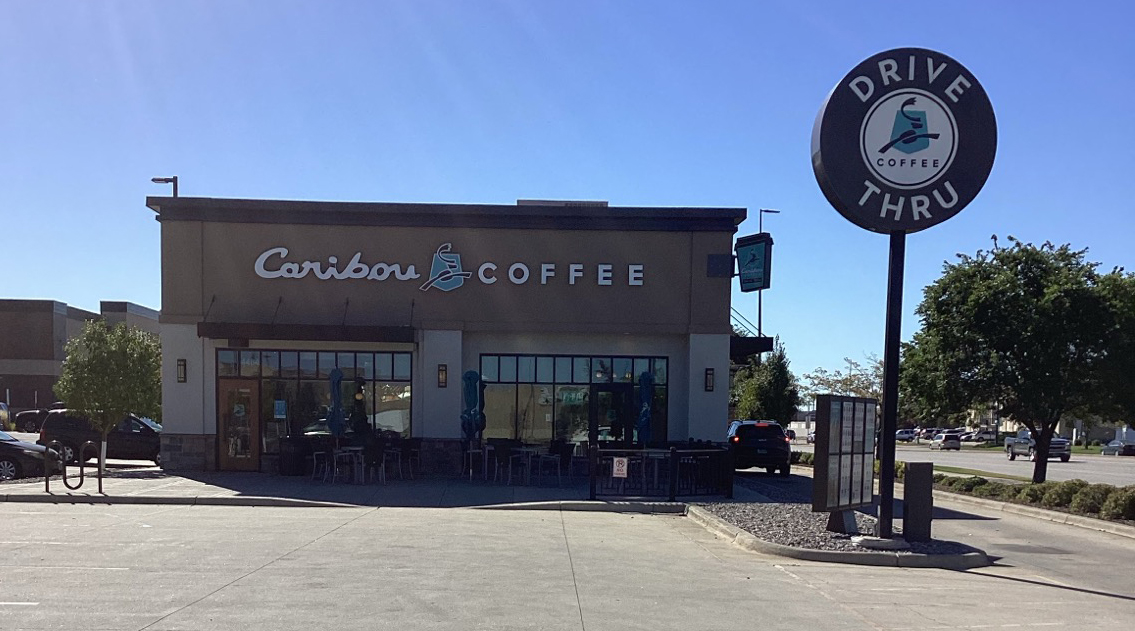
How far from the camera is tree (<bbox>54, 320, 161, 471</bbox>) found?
21306 millimetres

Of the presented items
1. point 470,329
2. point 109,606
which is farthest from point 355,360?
point 109,606

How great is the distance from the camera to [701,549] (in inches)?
484

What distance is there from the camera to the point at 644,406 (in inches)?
872

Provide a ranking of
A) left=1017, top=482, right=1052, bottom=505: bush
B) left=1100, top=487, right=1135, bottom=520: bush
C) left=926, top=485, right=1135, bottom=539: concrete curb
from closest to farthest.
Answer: left=926, top=485, right=1135, bottom=539: concrete curb → left=1100, top=487, right=1135, bottom=520: bush → left=1017, top=482, right=1052, bottom=505: bush

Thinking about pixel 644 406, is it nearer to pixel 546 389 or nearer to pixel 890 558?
pixel 546 389

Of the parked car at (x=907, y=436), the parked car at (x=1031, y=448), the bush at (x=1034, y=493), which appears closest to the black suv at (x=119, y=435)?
the bush at (x=1034, y=493)

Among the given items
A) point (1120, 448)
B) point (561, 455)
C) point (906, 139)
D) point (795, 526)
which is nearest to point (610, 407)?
point (561, 455)

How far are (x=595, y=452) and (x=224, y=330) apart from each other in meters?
9.60

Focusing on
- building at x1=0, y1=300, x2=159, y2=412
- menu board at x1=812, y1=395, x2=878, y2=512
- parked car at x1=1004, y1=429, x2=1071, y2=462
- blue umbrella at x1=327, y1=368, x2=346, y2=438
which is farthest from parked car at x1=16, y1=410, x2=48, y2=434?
parked car at x1=1004, y1=429, x2=1071, y2=462

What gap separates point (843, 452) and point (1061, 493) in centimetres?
695

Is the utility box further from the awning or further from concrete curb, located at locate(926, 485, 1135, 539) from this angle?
the awning

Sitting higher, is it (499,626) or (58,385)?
(58,385)

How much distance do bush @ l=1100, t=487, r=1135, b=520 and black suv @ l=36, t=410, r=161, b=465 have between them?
22766 millimetres

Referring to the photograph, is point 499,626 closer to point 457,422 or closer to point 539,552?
point 539,552
